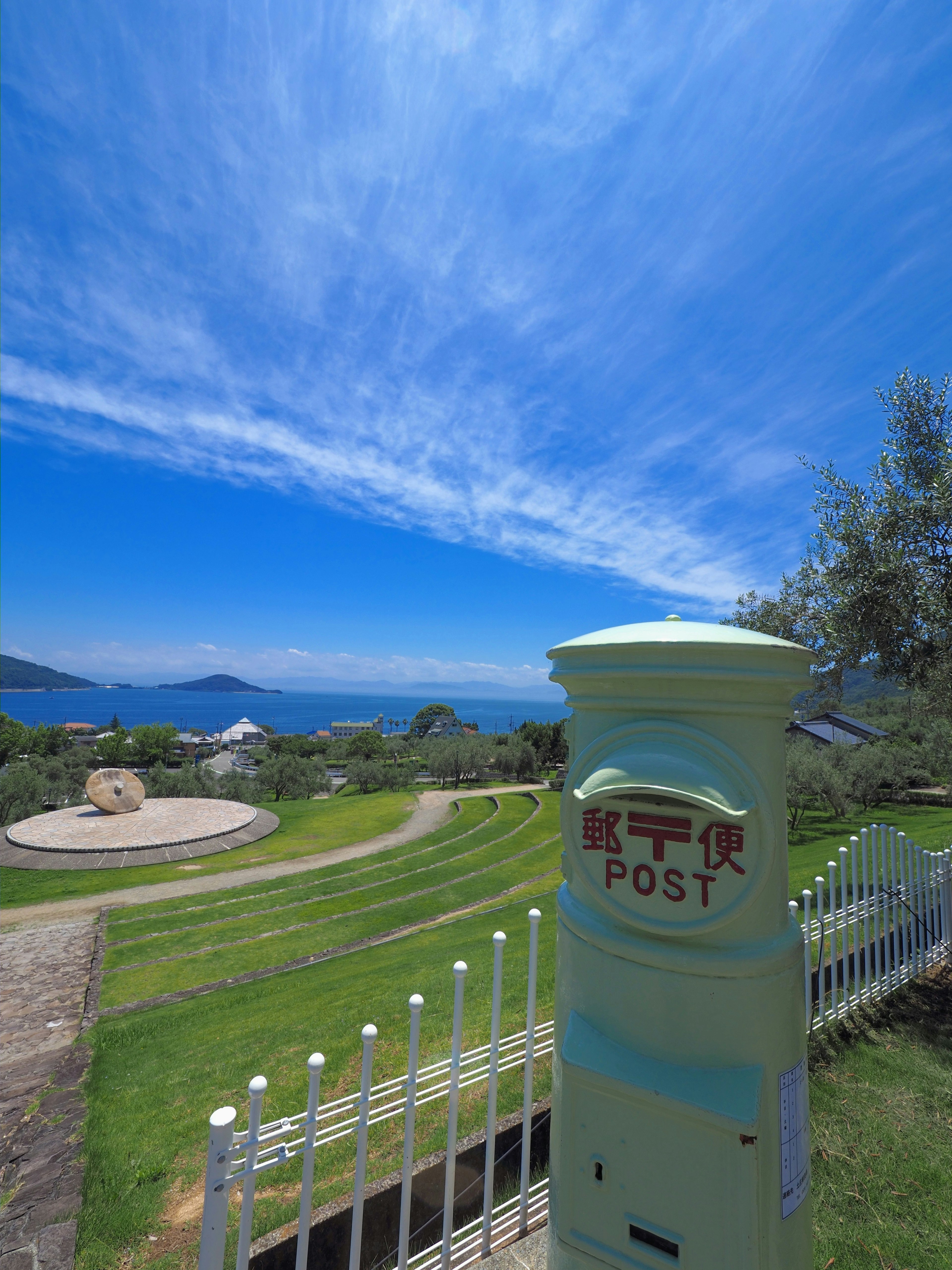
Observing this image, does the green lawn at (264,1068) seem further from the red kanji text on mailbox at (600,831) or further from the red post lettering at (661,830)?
the red post lettering at (661,830)

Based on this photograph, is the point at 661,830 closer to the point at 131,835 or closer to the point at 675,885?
the point at 675,885

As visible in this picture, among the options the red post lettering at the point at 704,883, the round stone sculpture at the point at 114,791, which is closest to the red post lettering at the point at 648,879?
the red post lettering at the point at 704,883

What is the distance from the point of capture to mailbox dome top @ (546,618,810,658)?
1.54 metres

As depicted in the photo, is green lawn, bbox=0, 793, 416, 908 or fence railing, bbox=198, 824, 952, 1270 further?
green lawn, bbox=0, 793, 416, 908

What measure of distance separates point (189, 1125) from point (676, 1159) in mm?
4493

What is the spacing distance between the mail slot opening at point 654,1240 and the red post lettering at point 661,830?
3.37 ft

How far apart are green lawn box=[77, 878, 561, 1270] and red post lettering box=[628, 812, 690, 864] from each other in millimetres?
2951

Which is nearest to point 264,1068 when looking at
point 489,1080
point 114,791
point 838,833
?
point 489,1080

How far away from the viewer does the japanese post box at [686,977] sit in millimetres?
1469

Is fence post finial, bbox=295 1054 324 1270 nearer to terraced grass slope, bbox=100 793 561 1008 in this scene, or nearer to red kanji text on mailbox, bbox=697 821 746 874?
red kanji text on mailbox, bbox=697 821 746 874

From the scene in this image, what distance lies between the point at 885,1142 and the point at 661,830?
3.32 metres

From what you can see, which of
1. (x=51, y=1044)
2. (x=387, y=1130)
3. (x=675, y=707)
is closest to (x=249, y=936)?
(x=51, y=1044)

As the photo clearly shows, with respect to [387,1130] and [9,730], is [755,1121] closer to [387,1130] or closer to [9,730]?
[387,1130]

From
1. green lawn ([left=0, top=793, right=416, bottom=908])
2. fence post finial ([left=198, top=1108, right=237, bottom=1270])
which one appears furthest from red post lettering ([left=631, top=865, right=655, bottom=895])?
green lawn ([left=0, top=793, right=416, bottom=908])
